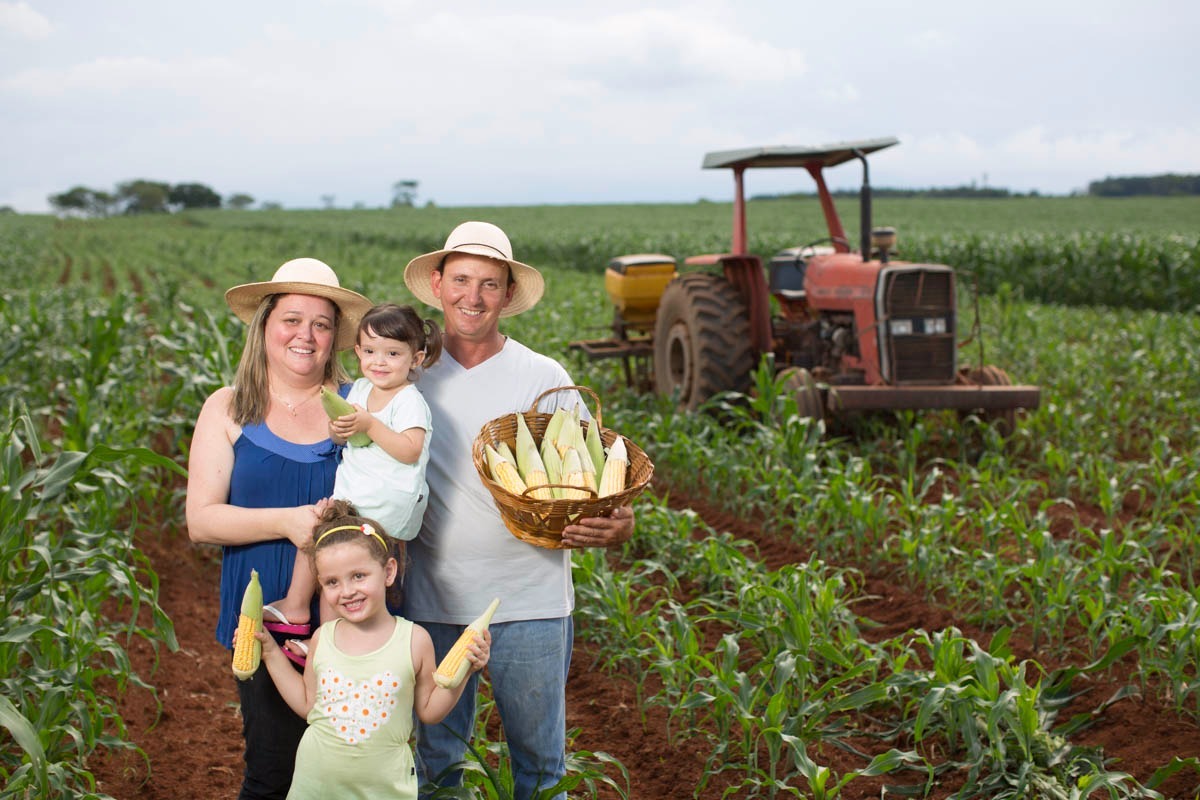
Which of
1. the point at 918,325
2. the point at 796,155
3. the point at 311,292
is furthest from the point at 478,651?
the point at 796,155

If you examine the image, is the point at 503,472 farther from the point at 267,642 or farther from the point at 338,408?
the point at 267,642

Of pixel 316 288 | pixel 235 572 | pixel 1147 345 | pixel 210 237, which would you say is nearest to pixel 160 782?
pixel 235 572

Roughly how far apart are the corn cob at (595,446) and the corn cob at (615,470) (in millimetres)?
35

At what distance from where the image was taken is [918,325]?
7.14 m

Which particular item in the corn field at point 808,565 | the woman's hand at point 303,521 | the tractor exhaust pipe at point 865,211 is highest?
the tractor exhaust pipe at point 865,211

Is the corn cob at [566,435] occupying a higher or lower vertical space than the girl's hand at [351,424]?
lower

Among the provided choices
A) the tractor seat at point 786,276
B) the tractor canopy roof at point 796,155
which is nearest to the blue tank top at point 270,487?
the tractor canopy roof at point 796,155

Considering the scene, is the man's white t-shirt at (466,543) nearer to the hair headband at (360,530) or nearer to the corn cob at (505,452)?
the corn cob at (505,452)

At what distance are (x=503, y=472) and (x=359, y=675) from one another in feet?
1.87

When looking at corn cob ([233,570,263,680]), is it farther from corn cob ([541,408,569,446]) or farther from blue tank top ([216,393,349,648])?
corn cob ([541,408,569,446])

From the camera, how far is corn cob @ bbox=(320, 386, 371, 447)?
226cm

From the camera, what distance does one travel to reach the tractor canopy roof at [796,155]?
7.24 m

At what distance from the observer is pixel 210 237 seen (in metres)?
40.0

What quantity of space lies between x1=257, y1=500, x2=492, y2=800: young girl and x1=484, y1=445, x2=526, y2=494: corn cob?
0.32 m
